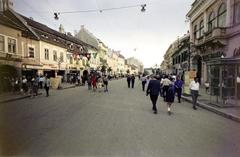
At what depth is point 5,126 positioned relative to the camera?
836 cm

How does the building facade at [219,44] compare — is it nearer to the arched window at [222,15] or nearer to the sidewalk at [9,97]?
the arched window at [222,15]

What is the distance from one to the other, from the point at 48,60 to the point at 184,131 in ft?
95.1

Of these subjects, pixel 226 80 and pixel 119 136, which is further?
pixel 226 80

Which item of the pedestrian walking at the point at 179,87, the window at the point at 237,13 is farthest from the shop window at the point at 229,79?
the window at the point at 237,13

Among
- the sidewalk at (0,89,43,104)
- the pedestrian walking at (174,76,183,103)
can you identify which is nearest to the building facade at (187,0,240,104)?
the pedestrian walking at (174,76,183,103)

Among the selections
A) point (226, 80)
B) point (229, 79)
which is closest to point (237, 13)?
point (229, 79)

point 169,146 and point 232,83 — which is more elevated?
point 232,83

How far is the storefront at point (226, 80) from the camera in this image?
46.4 feet

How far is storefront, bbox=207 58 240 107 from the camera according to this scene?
1414cm

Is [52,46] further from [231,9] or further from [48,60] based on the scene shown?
[231,9]

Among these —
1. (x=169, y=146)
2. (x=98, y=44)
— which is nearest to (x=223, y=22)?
(x=169, y=146)

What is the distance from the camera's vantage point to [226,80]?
14.8 m

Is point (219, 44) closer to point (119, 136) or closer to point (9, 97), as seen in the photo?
point (9, 97)

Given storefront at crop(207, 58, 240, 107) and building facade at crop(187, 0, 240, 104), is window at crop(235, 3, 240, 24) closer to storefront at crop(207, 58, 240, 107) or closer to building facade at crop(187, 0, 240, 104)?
building facade at crop(187, 0, 240, 104)
